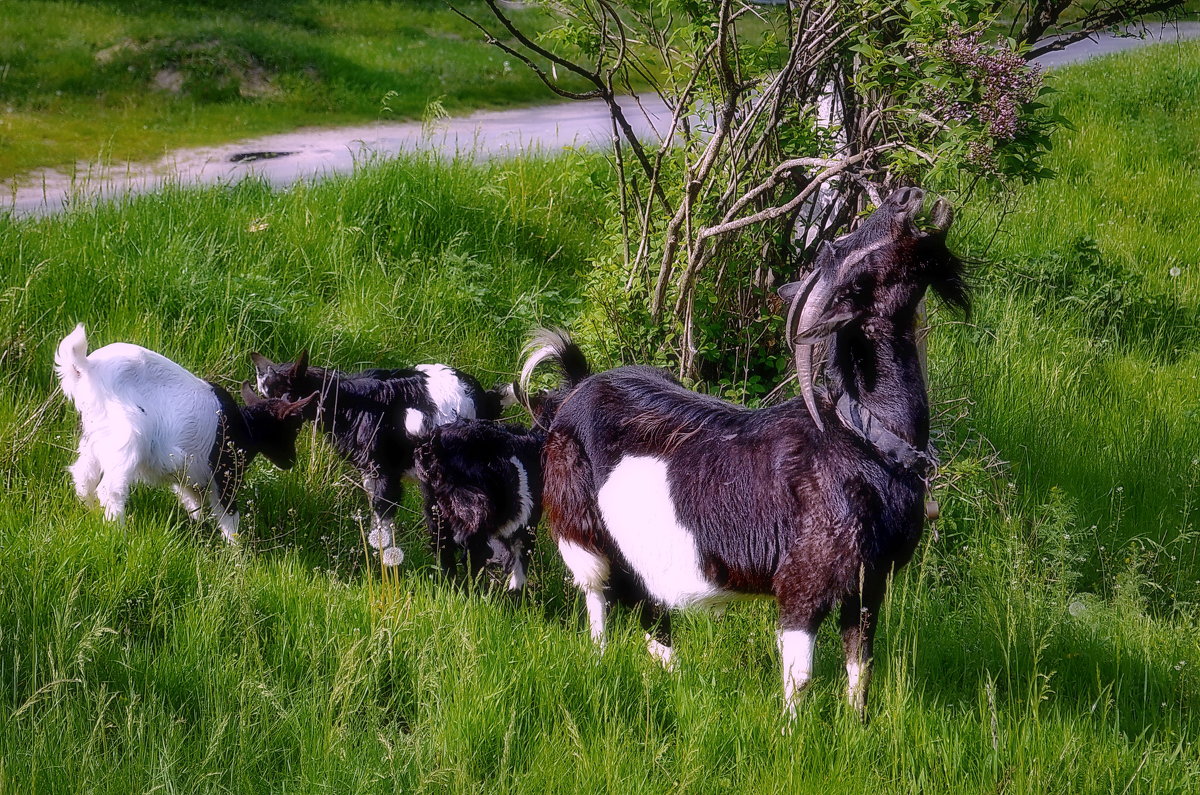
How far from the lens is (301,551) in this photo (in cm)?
507

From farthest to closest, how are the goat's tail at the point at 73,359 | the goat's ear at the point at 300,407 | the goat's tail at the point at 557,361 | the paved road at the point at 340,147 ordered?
the paved road at the point at 340,147 < the goat's ear at the point at 300,407 < the goat's tail at the point at 557,361 < the goat's tail at the point at 73,359

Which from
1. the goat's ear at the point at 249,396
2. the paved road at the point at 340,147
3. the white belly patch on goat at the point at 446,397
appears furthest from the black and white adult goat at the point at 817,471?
the paved road at the point at 340,147

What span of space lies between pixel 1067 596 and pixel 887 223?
261 cm

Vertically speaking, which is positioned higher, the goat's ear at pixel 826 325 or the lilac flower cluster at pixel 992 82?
the lilac flower cluster at pixel 992 82

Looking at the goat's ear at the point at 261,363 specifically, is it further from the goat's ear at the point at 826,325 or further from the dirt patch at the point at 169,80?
the dirt patch at the point at 169,80

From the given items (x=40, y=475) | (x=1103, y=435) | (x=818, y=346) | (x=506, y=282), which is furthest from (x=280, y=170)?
(x=818, y=346)

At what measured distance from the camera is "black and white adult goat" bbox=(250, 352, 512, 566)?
5.39 meters

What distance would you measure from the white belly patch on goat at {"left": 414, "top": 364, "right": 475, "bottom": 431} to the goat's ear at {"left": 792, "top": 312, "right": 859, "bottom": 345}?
2.49 meters

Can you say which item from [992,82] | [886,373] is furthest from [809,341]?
[992,82]

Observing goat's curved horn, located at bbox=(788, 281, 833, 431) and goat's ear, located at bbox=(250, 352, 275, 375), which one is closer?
goat's curved horn, located at bbox=(788, 281, 833, 431)

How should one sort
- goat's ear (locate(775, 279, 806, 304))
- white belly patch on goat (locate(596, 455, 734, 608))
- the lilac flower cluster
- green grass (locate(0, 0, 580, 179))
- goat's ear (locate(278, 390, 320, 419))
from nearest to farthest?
goat's ear (locate(775, 279, 806, 304))
white belly patch on goat (locate(596, 455, 734, 608))
the lilac flower cluster
goat's ear (locate(278, 390, 320, 419))
green grass (locate(0, 0, 580, 179))

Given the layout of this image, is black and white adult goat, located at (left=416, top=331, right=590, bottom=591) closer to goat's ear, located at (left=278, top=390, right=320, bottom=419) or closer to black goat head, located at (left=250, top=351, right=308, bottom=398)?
goat's ear, located at (left=278, top=390, right=320, bottom=419)

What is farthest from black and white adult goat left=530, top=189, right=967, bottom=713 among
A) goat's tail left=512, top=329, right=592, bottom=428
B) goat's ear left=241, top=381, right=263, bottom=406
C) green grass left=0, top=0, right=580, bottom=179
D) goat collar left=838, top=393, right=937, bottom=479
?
green grass left=0, top=0, right=580, bottom=179

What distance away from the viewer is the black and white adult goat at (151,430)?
15.2 ft
